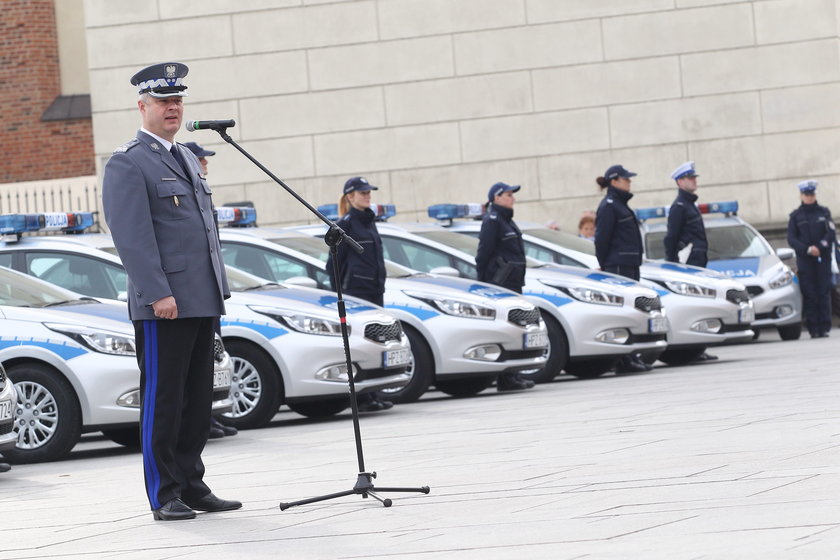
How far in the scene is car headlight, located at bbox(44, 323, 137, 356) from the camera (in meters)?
11.1

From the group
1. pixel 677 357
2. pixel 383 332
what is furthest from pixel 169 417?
pixel 677 357

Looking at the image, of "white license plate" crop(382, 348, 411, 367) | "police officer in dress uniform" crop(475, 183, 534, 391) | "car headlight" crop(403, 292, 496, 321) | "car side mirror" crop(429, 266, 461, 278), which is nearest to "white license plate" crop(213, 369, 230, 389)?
"white license plate" crop(382, 348, 411, 367)

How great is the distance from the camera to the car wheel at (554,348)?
51.1 ft

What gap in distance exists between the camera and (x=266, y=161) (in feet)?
88.0

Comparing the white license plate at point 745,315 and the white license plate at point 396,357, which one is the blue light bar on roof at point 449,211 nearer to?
the white license plate at point 745,315

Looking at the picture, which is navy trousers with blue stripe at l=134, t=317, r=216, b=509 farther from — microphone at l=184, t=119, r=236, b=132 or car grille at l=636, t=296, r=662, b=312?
car grille at l=636, t=296, r=662, b=312

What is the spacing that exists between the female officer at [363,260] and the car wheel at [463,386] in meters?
1.32

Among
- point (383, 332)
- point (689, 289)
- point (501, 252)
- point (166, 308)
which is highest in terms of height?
point (501, 252)

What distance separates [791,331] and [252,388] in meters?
10.3

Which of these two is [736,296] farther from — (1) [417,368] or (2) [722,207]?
(1) [417,368]

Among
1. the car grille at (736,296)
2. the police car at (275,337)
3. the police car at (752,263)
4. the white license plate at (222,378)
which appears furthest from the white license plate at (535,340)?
the police car at (752,263)

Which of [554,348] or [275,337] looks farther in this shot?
[554,348]

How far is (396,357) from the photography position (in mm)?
12898

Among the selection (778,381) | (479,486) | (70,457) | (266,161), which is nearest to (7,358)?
(70,457)
